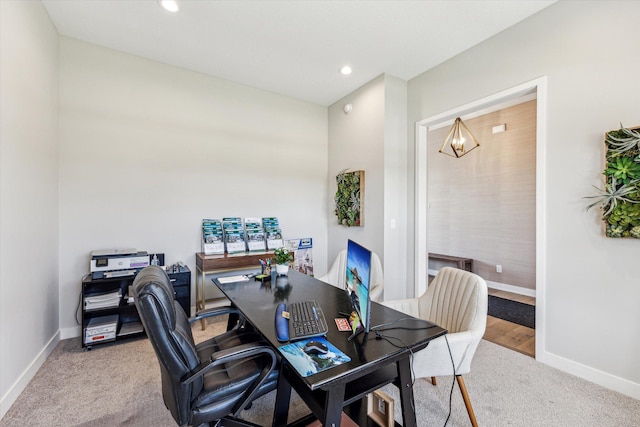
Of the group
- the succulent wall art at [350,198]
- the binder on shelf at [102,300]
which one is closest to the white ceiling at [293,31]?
the succulent wall art at [350,198]

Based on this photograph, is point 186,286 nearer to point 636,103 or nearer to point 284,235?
point 284,235

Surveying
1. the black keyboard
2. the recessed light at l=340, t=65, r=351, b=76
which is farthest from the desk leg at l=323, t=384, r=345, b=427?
the recessed light at l=340, t=65, r=351, b=76

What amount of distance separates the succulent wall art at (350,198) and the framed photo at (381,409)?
240 cm

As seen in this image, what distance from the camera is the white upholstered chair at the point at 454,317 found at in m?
1.57

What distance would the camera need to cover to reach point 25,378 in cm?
204

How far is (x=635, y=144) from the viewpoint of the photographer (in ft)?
6.21

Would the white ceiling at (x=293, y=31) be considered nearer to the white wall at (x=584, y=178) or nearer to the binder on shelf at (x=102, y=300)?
the white wall at (x=584, y=178)

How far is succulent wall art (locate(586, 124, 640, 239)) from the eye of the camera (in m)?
1.90

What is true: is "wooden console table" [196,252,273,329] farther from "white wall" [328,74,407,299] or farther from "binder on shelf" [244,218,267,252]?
"white wall" [328,74,407,299]

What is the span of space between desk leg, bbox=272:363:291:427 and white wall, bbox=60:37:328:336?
2.43 metres

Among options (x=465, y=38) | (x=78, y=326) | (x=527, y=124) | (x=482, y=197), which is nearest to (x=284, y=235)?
(x=78, y=326)

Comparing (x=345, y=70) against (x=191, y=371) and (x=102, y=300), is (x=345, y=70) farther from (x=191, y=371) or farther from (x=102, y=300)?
(x=102, y=300)

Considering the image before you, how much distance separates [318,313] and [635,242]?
2.27 meters

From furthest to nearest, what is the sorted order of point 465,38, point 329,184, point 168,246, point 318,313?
point 329,184 < point 168,246 < point 465,38 < point 318,313
